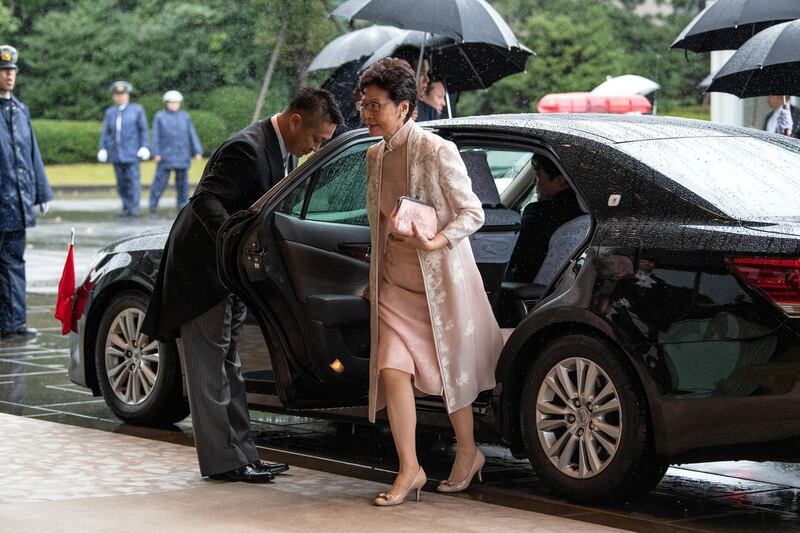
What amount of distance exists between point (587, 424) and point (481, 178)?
1.72 metres

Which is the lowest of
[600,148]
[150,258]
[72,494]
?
[72,494]

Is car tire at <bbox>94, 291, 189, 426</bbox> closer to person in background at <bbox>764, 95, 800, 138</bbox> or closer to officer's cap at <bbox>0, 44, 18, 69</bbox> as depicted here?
officer's cap at <bbox>0, 44, 18, 69</bbox>

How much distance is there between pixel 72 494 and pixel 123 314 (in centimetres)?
194

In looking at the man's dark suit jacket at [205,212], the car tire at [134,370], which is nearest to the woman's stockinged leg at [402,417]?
the man's dark suit jacket at [205,212]

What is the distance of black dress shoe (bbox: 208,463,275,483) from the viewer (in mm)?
6672

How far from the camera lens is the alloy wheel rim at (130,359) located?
7.95 meters

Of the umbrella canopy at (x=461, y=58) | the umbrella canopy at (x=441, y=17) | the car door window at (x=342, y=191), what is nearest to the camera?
the car door window at (x=342, y=191)

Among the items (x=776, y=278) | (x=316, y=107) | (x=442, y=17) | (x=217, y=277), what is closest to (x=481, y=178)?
(x=316, y=107)

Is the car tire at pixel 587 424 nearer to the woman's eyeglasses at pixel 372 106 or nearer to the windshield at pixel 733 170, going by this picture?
the windshield at pixel 733 170

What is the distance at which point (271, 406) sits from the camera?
7.41 m

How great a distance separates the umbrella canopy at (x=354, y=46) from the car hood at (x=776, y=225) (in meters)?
8.78

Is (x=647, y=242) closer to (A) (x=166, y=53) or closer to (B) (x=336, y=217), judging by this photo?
(B) (x=336, y=217)

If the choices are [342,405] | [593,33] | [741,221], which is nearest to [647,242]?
[741,221]

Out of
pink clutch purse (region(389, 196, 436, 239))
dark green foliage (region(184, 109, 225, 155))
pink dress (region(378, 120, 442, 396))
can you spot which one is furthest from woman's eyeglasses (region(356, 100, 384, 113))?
dark green foliage (region(184, 109, 225, 155))
